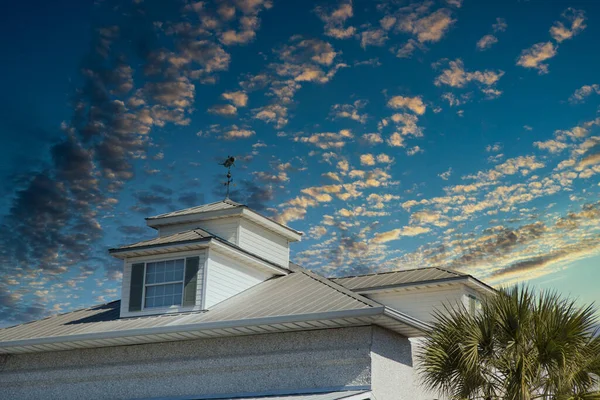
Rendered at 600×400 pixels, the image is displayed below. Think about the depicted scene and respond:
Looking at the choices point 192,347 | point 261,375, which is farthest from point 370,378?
point 192,347

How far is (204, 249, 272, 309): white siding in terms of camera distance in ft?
58.6

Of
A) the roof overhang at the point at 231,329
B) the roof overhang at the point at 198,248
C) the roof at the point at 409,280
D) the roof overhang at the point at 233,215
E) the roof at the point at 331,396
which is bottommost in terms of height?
the roof at the point at 331,396

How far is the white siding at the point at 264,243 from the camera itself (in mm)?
20875

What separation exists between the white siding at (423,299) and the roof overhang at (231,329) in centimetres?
730

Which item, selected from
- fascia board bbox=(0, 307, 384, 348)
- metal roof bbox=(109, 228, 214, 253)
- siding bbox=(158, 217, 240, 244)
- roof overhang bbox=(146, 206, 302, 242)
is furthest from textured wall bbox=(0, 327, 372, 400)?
roof overhang bbox=(146, 206, 302, 242)

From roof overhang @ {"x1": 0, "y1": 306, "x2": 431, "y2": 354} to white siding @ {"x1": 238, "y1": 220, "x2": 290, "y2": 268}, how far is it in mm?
5140

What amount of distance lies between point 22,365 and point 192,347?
589cm

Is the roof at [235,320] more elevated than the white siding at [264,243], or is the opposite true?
the white siding at [264,243]

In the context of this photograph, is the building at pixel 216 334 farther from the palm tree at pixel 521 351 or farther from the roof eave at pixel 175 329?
the palm tree at pixel 521 351

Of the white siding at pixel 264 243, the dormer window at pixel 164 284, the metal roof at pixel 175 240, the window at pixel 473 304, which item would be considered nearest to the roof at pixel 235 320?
the dormer window at pixel 164 284

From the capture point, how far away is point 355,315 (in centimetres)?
1381

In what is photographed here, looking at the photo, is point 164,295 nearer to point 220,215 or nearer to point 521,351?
point 220,215

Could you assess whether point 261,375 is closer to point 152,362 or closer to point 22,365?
point 152,362

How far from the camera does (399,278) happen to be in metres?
24.1
